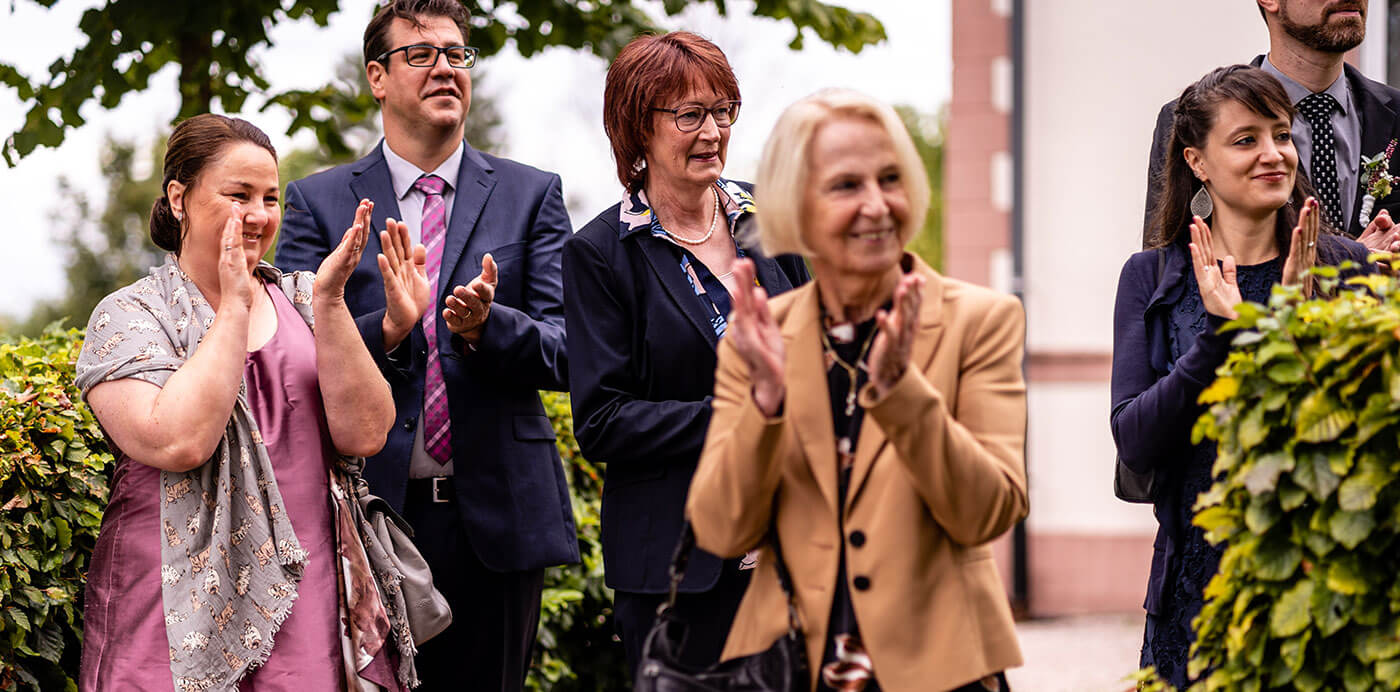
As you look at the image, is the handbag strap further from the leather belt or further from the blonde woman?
the leather belt

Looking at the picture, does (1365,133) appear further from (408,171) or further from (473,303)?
(408,171)

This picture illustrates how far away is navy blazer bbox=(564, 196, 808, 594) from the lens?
142 inches

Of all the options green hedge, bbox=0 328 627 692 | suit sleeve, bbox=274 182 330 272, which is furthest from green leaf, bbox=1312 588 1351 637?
green hedge, bbox=0 328 627 692

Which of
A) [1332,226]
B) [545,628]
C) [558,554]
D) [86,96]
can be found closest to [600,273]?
[558,554]

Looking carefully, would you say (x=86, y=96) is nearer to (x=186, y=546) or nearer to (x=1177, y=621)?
(x=186, y=546)

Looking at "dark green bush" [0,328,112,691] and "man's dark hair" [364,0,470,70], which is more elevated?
"man's dark hair" [364,0,470,70]

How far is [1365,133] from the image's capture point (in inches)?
165

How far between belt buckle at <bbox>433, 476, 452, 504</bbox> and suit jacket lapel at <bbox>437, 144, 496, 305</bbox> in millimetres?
521

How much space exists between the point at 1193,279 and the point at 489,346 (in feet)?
6.20

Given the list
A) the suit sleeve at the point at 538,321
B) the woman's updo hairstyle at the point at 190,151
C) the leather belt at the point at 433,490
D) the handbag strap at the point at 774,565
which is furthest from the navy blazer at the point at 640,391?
the woman's updo hairstyle at the point at 190,151

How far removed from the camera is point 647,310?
3.75 metres

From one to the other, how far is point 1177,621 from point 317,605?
215cm

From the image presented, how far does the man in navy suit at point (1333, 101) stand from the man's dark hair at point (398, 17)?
87.7 inches

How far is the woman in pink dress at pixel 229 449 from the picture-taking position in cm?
358
